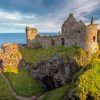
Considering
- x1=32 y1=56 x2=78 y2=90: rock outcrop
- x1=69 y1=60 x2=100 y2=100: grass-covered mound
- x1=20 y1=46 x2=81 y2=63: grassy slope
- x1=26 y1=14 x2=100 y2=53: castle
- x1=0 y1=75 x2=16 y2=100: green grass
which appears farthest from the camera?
x1=20 y1=46 x2=81 y2=63: grassy slope

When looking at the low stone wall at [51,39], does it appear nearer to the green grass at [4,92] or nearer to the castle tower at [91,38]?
the castle tower at [91,38]

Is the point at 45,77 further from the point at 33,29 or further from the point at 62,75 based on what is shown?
the point at 33,29

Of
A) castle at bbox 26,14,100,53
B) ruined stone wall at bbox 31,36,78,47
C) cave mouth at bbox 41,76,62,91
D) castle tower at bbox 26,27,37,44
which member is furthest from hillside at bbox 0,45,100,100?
castle tower at bbox 26,27,37,44

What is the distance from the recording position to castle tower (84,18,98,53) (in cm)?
10981

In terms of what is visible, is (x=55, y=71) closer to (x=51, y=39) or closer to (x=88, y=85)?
(x=51, y=39)

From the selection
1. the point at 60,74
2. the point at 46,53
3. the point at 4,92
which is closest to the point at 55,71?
the point at 60,74

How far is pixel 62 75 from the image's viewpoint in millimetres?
108188

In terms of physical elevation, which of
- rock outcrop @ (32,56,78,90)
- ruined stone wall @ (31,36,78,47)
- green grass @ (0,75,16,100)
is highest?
ruined stone wall @ (31,36,78,47)

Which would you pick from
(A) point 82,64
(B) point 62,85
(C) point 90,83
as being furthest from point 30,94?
(C) point 90,83

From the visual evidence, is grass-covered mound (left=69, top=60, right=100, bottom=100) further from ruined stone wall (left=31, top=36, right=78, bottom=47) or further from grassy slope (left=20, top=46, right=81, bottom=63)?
ruined stone wall (left=31, top=36, right=78, bottom=47)

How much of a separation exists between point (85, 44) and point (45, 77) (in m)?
19.2

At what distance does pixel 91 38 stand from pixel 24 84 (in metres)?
29.2

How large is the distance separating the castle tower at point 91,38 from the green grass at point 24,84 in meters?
22.7

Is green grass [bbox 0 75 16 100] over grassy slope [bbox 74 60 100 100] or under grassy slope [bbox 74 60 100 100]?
under
